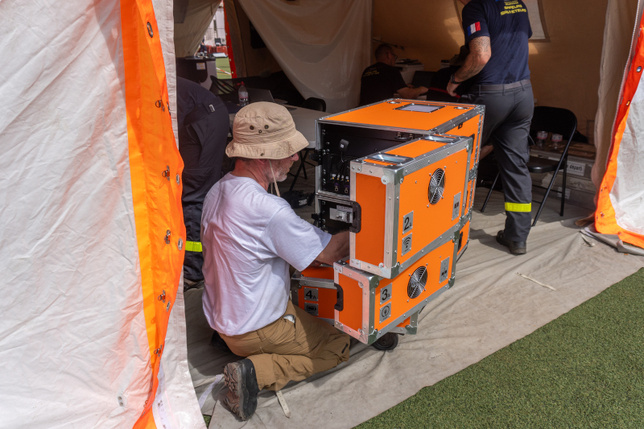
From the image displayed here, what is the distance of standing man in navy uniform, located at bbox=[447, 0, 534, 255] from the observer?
314 cm

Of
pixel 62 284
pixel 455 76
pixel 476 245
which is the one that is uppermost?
pixel 455 76

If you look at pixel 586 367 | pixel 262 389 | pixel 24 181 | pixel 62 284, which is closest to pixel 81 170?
pixel 24 181

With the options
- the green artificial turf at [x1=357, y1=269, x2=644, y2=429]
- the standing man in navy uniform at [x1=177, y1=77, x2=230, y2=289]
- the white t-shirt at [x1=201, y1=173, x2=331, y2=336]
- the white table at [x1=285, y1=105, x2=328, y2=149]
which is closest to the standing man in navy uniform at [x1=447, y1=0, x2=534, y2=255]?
the green artificial turf at [x1=357, y1=269, x2=644, y2=429]

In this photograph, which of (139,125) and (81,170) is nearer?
(81,170)

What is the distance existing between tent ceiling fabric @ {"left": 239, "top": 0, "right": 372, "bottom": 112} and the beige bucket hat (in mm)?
4216

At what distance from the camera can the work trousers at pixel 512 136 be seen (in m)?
3.27

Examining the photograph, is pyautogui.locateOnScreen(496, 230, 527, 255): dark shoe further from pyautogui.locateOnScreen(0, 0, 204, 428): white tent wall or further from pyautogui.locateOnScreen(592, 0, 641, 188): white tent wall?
pyautogui.locateOnScreen(0, 0, 204, 428): white tent wall

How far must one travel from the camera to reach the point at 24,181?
4.23 feet

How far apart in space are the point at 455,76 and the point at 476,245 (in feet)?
4.28

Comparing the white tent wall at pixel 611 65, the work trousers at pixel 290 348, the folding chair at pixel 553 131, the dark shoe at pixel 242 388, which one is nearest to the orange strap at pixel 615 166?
the white tent wall at pixel 611 65

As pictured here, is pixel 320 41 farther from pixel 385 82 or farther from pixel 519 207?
pixel 519 207

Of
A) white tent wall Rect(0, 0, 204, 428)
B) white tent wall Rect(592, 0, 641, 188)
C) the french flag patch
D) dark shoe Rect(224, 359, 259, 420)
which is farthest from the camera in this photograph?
white tent wall Rect(592, 0, 641, 188)

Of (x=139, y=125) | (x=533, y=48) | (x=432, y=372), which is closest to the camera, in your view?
(x=139, y=125)

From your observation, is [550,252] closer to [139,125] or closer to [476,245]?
[476,245]
